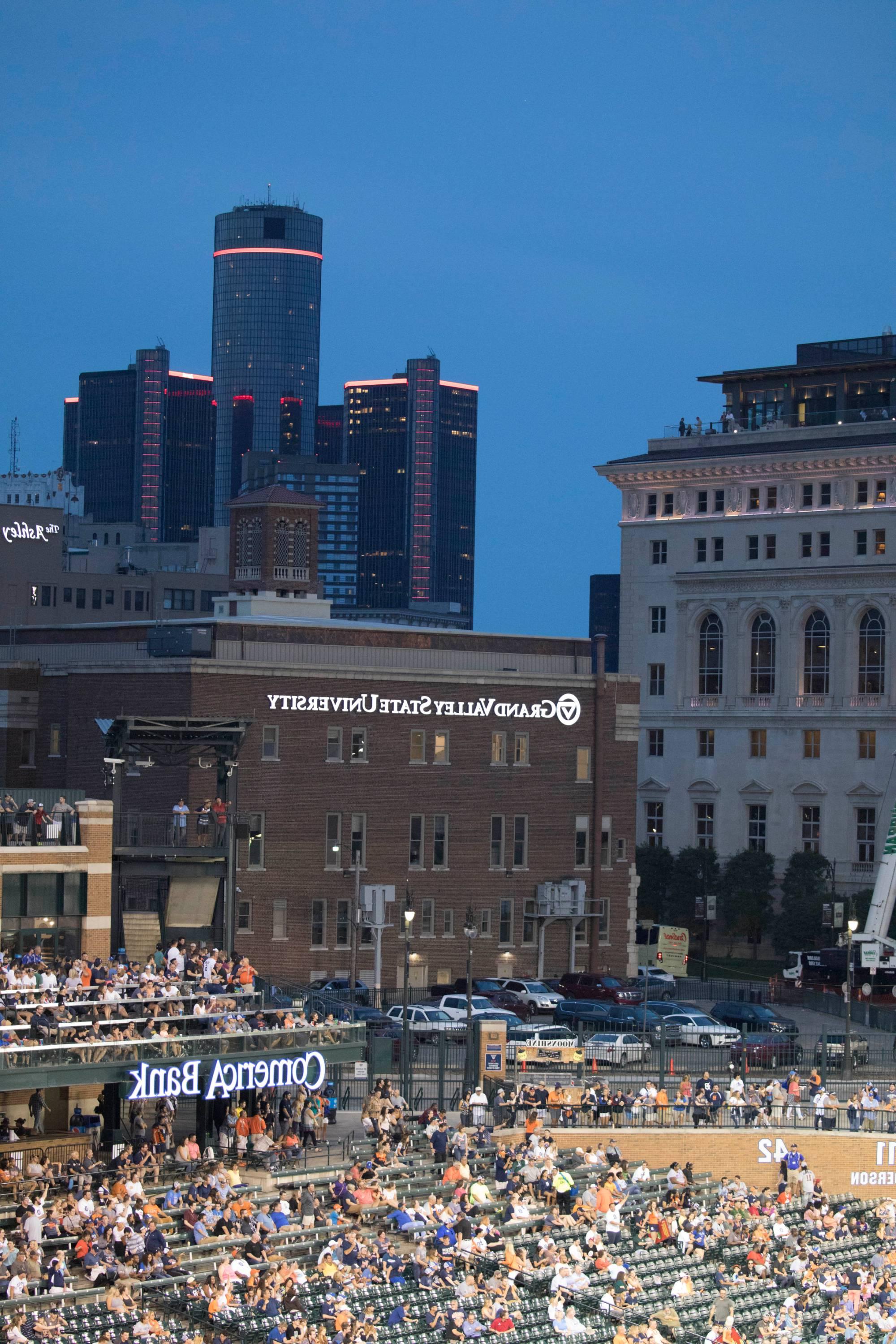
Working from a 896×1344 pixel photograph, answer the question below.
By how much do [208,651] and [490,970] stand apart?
16627mm

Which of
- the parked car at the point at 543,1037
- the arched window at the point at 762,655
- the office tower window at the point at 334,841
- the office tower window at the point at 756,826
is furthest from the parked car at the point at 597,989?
the arched window at the point at 762,655

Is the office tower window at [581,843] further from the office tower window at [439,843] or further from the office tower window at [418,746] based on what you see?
the office tower window at [418,746]

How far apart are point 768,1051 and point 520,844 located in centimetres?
2809

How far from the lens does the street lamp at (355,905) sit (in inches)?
3191

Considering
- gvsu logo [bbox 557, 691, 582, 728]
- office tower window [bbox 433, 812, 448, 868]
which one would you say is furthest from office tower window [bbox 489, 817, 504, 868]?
gvsu logo [bbox 557, 691, 582, 728]

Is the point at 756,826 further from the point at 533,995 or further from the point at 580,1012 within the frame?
the point at 580,1012

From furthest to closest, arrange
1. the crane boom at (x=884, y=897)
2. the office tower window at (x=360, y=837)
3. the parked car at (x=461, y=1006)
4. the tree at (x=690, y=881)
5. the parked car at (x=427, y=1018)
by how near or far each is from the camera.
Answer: the tree at (x=690, y=881)
the crane boom at (x=884, y=897)
the office tower window at (x=360, y=837)
the parked car at (x=461, y=1006)
the parked car at (x=427, y=1018)

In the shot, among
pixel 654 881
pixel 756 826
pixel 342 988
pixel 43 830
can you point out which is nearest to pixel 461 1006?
pixel 342 988

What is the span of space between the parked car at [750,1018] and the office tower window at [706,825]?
5167cm

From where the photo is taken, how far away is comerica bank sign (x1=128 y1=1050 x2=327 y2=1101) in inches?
1699

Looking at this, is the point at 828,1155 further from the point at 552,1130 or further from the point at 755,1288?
the point at 755,1288

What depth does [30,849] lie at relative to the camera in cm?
5075

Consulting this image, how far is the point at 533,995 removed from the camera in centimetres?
7819

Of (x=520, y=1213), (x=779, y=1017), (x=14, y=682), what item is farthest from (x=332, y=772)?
(x=520, y=1213)
